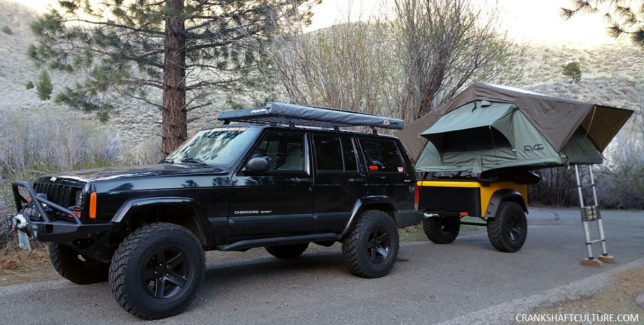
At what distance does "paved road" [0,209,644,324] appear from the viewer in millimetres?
4789

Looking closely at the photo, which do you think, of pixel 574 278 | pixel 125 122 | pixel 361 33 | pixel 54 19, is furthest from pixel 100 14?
pixel 125 122

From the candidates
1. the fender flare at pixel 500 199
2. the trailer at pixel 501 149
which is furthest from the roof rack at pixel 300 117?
the fender flare at pixel 500 199

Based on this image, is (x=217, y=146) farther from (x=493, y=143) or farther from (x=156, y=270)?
(x=493, y=143)

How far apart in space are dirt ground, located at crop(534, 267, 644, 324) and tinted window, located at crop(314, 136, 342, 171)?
293cm

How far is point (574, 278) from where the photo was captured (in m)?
6.58

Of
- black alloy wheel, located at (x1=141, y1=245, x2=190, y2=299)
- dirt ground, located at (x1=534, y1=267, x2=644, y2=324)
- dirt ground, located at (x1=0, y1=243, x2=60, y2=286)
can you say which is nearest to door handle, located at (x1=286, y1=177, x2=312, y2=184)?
black alloy wheel, located at (x1=141, y1=245, x2=190, y2=299)

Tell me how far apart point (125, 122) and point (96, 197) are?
3334 cm

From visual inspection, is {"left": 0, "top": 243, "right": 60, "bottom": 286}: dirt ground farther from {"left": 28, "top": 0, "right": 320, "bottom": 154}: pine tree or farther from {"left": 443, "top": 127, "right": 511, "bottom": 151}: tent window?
{"left": 443, "top": 127, "right": 511, "bottom": 151}: tent window

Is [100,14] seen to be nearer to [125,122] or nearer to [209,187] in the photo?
[209,187]

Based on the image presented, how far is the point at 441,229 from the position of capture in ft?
31.3

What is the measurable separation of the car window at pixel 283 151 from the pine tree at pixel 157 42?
6.48m

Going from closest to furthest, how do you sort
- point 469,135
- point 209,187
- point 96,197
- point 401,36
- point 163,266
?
point 96,197
point 163,266
point 209,187
point 469,135
point 401,36

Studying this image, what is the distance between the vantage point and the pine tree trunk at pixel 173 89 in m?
12.2

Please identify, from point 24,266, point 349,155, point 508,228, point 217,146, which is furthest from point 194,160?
point 508,228
